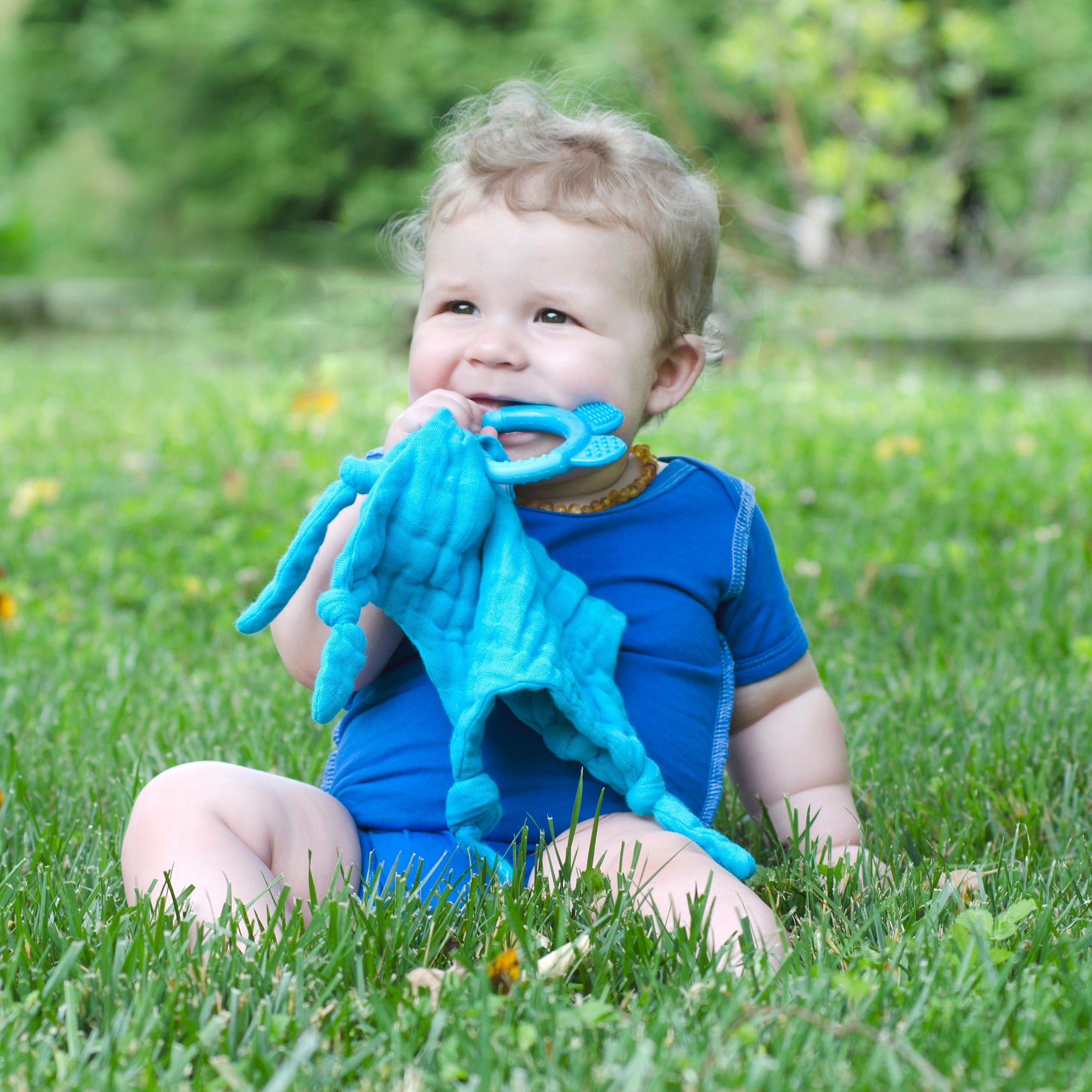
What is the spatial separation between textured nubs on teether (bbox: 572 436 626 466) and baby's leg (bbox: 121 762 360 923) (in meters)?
0.55

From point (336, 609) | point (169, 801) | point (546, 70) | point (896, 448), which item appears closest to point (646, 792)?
point (336, 609)

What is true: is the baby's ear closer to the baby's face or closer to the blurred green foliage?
the baby's face

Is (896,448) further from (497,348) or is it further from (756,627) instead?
(497,348)

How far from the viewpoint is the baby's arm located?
1.86m

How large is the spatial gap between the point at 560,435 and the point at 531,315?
0.17 metres

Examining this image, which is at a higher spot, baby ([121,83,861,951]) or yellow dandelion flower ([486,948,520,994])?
baby ([121,83,861,951])

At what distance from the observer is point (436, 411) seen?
1593mm

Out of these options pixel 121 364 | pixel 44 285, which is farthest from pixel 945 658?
pixel 44 285

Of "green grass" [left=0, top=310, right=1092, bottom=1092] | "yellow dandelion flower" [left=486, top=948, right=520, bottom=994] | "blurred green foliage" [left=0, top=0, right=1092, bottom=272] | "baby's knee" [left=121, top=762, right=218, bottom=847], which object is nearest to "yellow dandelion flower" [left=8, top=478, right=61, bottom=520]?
"green grass" [left=0, top=310, right=1092, bottom=1092]

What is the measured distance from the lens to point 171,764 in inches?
80.2

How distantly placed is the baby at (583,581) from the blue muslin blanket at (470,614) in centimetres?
6

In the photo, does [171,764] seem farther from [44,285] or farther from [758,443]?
[44,285]

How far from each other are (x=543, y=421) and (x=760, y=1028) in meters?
0.79

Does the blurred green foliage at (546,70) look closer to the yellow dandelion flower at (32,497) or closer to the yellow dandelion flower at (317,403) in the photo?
the yellow dandelion flower at (317,403)
